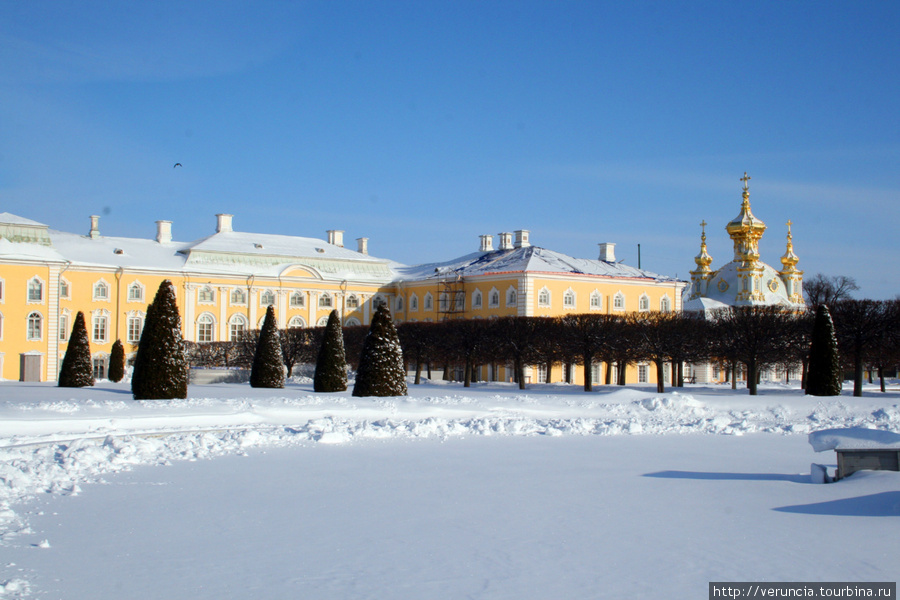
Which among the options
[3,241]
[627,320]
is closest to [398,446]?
[627,320]

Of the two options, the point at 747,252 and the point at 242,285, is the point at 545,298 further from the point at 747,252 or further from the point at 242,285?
the point at 747,252

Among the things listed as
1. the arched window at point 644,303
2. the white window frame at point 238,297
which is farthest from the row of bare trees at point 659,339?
the white window frame at point 238,297

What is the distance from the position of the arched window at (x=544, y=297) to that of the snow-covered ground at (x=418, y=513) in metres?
29.1

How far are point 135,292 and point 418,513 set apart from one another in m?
42.2

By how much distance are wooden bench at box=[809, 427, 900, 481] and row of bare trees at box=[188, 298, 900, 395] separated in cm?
2155

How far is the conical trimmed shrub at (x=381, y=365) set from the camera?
77.3 feet

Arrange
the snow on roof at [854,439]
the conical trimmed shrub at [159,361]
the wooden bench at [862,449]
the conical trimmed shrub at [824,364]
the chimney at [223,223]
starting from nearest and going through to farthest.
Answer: the wooden bench at [862,449], the snow on roof at [854,439], the conical trimmed shrub at [159,361], the conical trimmed shrub at [824,364], the chimney at [223,223]

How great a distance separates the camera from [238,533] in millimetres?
7918

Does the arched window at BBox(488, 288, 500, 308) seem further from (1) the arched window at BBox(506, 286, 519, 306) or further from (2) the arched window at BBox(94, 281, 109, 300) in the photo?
(2) the arched window at BBox(94, 281, 109, 300)

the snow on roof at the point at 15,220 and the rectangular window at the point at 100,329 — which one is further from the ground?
the snow on roof at the point at 15,220

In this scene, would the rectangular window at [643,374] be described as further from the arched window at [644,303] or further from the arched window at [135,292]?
the arched window at [135,292]

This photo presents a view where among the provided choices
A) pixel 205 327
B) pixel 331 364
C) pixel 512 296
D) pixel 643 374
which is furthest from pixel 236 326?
pixel 331 364

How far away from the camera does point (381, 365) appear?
77.7 ft

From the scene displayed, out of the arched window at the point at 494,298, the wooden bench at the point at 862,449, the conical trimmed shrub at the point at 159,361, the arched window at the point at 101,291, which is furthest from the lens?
the arched window at the point at 494,298
